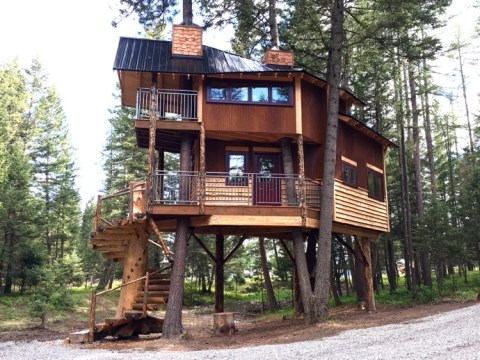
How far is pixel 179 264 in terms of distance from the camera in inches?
524

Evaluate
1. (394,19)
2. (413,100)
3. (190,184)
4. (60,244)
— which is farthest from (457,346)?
(60,244)

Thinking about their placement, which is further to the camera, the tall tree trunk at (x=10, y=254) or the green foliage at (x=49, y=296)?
the tall tree trunk at (x=10, y=254)

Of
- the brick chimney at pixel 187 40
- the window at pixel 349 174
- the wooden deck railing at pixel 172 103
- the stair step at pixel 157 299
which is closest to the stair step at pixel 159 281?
the stair step at pixel 157 299

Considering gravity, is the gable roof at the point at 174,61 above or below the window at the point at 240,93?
above

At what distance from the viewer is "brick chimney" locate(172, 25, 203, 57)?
1555 centimetres

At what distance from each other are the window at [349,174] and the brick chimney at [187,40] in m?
6.73

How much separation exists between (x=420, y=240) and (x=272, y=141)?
40.0 ft

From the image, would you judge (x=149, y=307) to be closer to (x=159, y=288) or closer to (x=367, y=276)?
(x=159, y=288)

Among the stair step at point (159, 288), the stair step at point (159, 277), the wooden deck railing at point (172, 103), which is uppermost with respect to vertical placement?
the wooden deck railing at point (172, 103)

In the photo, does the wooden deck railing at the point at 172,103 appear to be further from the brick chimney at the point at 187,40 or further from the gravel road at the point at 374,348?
the gravel road at the point at 374,348

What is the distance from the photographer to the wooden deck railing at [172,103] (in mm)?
14273

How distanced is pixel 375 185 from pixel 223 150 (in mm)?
6854

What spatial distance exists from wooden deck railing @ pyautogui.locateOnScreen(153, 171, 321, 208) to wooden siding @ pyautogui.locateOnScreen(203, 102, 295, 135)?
5.00 feet

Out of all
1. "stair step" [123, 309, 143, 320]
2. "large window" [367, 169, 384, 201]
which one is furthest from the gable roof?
"stair step" [123, 309, 143, 320]
